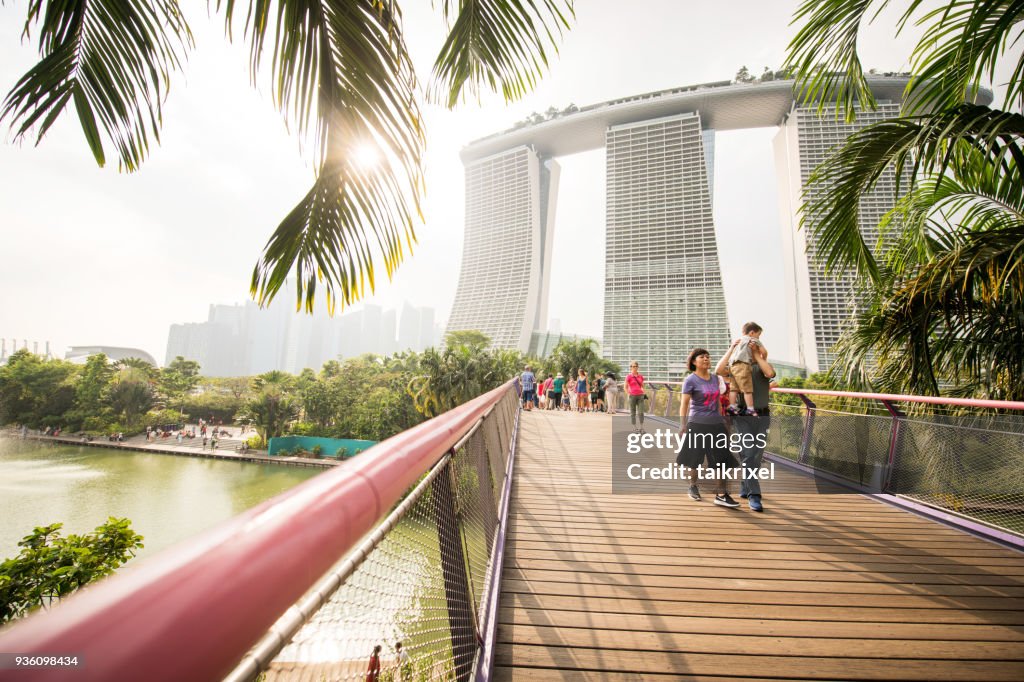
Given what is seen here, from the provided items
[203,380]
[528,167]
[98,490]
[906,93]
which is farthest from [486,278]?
[906,93]

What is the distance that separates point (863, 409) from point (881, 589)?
2.75 metres

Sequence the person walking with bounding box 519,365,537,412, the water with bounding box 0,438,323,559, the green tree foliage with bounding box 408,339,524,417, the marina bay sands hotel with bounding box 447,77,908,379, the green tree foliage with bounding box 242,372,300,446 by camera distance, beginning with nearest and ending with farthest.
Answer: the person walking with bounding box 519,365,537,412 < the green tree foliage with bounding box 408,339,524,417 < the water with bounding box 0,438,323,559 < the green tree foliage with bounding box 242,372,300,446 < the marina bay sands hotel with bounding box 447,77,908,379

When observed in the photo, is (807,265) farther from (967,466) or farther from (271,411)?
(967,466)

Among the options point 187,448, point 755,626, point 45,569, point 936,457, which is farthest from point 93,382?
point 936,457

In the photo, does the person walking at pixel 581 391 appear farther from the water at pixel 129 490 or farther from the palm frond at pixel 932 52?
the water at pixel 129 490

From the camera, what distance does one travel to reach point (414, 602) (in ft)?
4.46

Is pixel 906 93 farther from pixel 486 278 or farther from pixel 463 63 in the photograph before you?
pixel 486 278

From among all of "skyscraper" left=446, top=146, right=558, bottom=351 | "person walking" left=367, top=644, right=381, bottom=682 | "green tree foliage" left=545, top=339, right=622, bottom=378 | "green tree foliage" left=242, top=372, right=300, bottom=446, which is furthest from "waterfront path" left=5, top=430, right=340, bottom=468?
"person walking" left=367, top=644, right=381, bottom=682

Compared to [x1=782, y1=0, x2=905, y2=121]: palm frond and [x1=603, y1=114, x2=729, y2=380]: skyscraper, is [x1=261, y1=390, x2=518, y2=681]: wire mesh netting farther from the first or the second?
[x1=603, y1=114, x2=729, y2=380]: skyscraper

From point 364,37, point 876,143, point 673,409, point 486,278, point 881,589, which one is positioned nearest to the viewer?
point 364,37

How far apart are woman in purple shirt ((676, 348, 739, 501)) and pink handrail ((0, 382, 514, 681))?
3987mm

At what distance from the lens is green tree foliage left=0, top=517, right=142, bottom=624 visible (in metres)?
9.08

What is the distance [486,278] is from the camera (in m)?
95.6

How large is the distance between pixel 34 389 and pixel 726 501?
7301 cm
